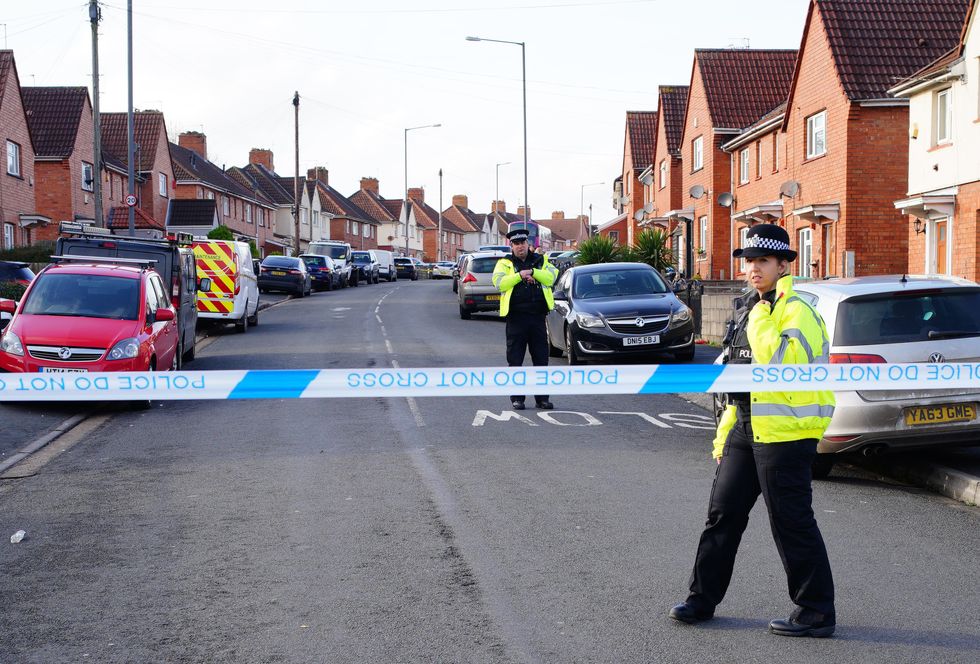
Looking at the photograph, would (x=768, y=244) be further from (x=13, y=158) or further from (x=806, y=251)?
(x=13, y=158)

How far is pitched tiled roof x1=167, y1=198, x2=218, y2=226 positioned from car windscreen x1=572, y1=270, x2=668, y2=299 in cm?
4503

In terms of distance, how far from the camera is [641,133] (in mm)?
58438

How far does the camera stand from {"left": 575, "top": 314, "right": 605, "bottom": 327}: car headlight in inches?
631

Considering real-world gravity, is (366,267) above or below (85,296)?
above

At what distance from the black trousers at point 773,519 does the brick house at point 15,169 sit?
123ft

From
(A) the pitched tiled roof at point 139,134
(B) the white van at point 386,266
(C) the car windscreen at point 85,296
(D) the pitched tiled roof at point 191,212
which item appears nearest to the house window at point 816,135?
(C) the car windscreen at point 85,296

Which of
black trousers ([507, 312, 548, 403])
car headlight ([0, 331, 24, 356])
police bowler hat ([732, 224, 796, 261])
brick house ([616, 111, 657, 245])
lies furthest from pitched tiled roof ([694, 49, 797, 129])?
police bowler hat ([732, 224, 796, 261])

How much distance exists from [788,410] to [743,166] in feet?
116

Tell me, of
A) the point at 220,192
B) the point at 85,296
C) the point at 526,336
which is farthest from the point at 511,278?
the point at 220,192

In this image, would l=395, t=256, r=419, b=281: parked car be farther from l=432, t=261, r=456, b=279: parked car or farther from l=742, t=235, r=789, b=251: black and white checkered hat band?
l=742, t=235, r=789, b=251: black and white checkered hat band

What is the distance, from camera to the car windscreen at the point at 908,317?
800 centimetres

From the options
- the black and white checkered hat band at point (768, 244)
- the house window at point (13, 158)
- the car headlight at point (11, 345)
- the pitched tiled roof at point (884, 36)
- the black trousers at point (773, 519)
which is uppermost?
the pitched tiled roof at point (884, 36)

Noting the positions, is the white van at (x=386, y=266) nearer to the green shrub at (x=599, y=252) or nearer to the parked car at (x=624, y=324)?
the green shrub at (x=599, y=252)

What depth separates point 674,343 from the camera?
1612cm
